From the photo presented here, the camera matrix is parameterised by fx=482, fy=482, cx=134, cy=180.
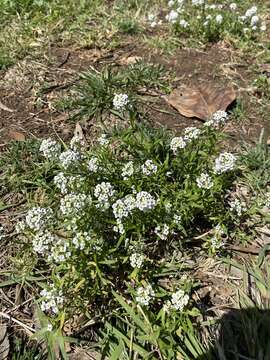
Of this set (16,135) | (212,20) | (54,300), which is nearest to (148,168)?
(54,300)

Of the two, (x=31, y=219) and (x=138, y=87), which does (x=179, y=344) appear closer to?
(x=31, y=219)

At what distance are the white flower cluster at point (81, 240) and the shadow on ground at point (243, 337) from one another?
0.97 m

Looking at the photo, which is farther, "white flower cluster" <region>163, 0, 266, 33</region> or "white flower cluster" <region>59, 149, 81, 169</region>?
"white flower cluster" <region>163, 0, 266, 33</region>

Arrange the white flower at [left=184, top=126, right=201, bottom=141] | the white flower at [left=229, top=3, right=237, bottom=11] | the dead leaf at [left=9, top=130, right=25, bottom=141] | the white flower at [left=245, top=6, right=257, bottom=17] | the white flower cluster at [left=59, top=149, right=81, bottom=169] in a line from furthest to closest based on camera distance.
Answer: the white flower at [left=229, top=3, right=237, bottom=11] → the white flower at [left=245, top=6, right=257, bottom=17] → the dead leaf at [left=9, top=130, right=25, bottom=141] → the white flower at [left=184, top=126, right=201, bottom=141] → the white flower cluster at [left=59, top=149, right=81, bottom=169]

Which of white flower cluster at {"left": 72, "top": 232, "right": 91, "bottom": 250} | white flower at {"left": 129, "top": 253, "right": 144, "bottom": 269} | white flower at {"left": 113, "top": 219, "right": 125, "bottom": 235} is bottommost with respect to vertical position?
white flower at {"left": 129, "top": 253, "right": 144, "bottom": 269}

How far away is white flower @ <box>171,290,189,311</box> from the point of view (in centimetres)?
282

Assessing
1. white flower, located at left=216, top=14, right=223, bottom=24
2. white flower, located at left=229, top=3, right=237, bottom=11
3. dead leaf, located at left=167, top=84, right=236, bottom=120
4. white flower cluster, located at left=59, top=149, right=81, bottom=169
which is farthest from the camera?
white flower, located at left=229, top=3, right=237, bottom=11

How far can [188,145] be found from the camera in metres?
3.60

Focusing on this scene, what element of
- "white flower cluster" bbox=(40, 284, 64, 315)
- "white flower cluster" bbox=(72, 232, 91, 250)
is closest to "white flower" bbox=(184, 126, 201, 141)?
"white flower cluster" bbox=(72, 232, 91, 250)

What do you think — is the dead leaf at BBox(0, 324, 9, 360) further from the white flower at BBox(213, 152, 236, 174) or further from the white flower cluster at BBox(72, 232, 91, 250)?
the white flower at BBox(213, 152, 236, 174)

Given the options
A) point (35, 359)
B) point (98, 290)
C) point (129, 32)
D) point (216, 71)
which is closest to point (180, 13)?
point (129, 32)

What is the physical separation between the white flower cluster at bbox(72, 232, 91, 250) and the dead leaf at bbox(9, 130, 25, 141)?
1.73 m

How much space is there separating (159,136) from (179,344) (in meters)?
1.75

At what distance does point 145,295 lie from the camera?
282cm
